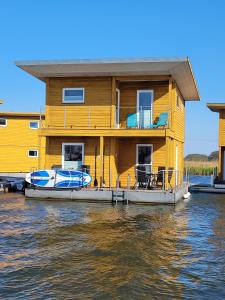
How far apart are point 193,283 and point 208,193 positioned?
17.2 m

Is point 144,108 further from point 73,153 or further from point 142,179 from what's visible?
point 73,153

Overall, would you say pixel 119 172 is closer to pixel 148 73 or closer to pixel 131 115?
pixel 131 115

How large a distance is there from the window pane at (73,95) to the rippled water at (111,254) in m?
6.87

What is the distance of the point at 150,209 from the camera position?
54.5ft

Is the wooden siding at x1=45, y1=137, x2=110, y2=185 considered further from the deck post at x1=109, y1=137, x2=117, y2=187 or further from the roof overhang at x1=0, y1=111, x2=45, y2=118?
the roof overhang at x1=0, y1=111, x2=45, y2=118

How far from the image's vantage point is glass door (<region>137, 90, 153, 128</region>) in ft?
67.9

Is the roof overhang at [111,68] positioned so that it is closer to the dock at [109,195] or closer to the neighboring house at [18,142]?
the dock at [109,195]

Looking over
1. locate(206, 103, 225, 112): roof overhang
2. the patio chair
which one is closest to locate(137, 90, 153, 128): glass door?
the patio chair

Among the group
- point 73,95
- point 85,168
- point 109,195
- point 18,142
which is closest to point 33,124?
point 18,142

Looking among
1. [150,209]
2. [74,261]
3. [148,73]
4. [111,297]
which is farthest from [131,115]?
[111,297]

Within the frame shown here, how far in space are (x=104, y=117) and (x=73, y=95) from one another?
2.00 m

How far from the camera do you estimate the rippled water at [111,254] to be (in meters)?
7.16

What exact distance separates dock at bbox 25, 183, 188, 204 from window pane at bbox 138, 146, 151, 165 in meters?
2.50

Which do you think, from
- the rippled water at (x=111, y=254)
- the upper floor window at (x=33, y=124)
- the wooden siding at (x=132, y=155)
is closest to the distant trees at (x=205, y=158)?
the upper floor window at (x=33, y=124)
